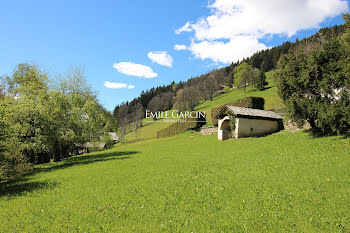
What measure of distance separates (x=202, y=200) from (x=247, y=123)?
20.3m

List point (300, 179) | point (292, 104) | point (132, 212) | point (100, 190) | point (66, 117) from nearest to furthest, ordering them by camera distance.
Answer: point (132, 212) < point (300, 179) < point (100, 190) < point (292, 104) < point (66, 117)

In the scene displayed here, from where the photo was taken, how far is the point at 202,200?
27.3 ft

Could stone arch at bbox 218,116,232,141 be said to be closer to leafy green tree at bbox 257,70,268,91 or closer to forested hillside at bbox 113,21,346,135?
forested hillside at bbox 113,21,346,135

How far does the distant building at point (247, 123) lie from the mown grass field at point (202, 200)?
12.6 meters

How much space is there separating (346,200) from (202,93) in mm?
98955

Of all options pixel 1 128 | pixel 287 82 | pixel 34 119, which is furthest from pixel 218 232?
pixel 34 119

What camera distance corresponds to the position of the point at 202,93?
104562mm

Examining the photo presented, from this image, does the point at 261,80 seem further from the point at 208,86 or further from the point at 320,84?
the point at 320,84

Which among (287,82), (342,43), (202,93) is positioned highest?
(202,93)

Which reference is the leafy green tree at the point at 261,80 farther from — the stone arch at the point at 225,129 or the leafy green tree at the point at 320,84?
the leafy green tree at the point at 320,84

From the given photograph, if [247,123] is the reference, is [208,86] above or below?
above

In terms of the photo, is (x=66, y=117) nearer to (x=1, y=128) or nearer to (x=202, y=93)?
(x=1, y=128)

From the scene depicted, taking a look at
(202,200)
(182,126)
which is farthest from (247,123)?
(182,126)

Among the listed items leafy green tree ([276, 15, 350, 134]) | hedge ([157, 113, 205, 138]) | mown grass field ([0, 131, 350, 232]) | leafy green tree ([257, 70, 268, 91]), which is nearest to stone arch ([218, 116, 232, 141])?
leafy green tree ([276, 15, 350, 134])
